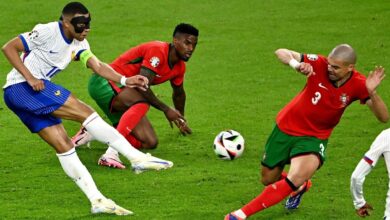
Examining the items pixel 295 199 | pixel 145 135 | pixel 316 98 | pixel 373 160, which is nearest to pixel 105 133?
pixel 295 199

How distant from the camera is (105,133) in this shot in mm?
11875

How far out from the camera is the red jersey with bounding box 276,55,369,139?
1151 centimetres

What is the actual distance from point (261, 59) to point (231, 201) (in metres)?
9.08

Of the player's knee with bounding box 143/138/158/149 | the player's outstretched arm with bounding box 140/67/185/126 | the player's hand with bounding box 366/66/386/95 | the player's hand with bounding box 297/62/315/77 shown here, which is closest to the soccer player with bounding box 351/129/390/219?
the player's hand with bounding box 366/66/386/95

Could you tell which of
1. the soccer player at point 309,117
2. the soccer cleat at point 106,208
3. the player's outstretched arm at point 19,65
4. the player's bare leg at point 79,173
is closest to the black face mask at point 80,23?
the player's outstretched arm at point 19,65

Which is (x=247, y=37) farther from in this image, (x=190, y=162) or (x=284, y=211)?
(x=284, y=211)

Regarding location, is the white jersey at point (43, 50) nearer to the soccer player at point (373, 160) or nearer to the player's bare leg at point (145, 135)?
the player's bare leg at point (145, 135)

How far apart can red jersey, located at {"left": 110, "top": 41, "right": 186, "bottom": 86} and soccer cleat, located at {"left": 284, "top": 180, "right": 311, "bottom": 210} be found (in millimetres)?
3540

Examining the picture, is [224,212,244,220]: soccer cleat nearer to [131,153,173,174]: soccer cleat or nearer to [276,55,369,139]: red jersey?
[276,55,369,139]: red jersey

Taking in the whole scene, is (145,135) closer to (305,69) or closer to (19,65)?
(19,65)

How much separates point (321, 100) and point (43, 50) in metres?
3.41

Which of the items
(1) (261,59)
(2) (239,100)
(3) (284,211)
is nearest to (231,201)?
(3) (284,211)

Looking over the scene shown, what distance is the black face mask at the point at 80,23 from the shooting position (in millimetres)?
11859

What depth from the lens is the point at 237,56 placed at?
2130cm
